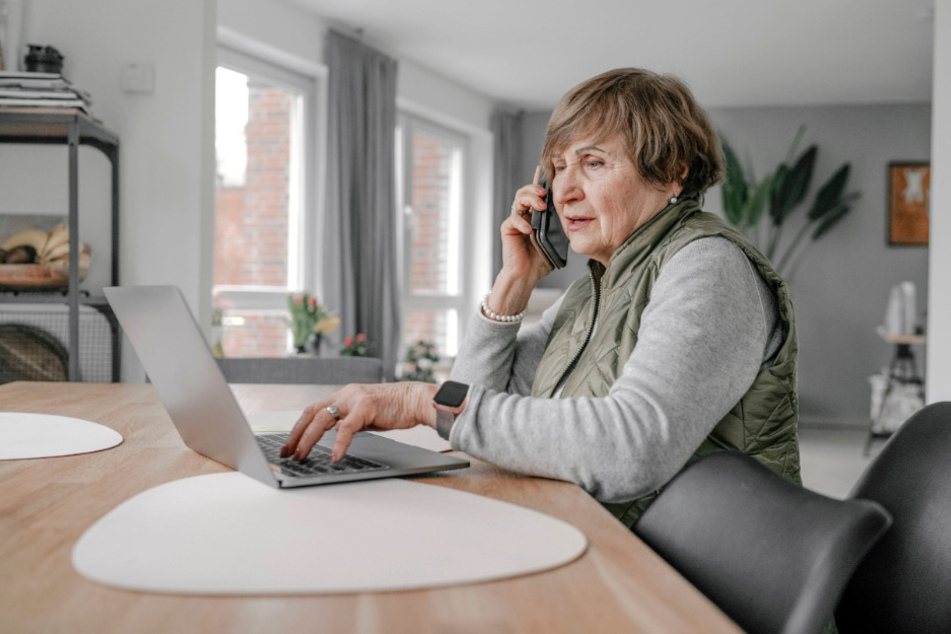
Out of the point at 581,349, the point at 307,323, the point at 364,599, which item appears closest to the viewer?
the point at 364,599

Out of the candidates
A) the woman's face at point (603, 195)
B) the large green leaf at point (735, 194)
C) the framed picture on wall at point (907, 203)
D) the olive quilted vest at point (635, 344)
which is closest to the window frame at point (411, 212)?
the large green leaf at point (735, 194)

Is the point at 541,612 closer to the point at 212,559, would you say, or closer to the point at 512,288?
the point at 212,559

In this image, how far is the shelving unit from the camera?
8.07 feet

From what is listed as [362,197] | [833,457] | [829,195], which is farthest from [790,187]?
[362,197]

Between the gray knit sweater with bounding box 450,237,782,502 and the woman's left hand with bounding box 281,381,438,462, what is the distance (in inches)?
2.9

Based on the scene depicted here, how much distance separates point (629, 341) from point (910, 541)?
385mm

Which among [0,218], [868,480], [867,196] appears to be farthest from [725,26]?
[868,480]

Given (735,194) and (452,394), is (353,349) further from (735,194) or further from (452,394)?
(735,194)

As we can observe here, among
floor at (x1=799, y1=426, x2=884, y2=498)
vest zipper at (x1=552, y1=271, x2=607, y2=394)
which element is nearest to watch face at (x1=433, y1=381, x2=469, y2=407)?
vest zipper at (x1=552, y1=271, x2=607, y2=394)

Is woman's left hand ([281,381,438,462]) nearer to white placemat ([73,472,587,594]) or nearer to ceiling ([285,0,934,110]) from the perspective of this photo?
white placemat ([73,472,587,594])

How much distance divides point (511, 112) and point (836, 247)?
9.75 ft

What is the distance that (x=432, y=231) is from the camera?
6746 mm

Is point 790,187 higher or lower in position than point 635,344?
higher

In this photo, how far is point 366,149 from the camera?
5.36 meters
